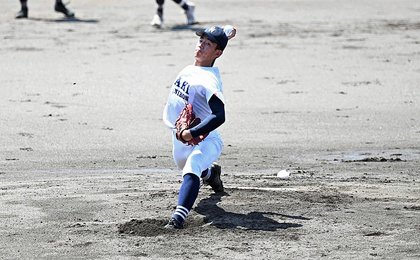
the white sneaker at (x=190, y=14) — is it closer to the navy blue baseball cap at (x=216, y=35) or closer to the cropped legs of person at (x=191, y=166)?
the cropped legs of person at (x=191, y=166)

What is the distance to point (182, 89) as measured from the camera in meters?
7.26

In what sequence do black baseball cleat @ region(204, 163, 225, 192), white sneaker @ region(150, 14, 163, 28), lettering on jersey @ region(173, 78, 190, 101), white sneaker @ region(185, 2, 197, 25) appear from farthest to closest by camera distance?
white sneaker @ region(185, 2, 197, 25) < white sneaker @ region(150, 14, 163, 28) < black baseball cleat @ region(204, 163, 225, 192) < lettering on jersey @ region(173, 78, 190, 101)

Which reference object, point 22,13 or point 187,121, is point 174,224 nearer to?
point 187,121

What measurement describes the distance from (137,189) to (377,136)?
3.32 metres

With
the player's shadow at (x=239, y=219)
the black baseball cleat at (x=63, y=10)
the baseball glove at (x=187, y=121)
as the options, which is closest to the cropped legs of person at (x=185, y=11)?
the black baseball cleat at (x=63, y=10)

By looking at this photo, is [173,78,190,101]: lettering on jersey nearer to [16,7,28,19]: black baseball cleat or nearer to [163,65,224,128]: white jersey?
[163,65,224,128]: white jersey

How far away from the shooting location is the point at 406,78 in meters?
13.4

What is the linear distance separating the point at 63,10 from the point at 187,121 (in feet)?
35.6

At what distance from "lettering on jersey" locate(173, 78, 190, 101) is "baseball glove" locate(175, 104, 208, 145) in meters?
0.07

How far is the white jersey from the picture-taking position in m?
7.11

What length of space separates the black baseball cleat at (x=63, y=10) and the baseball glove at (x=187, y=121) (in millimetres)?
10650

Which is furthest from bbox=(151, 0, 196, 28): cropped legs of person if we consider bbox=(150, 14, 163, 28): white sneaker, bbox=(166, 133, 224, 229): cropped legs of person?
bbox=(166, 133, 224, 229): cropped legs of person

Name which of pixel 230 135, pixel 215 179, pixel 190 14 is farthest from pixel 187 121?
pixel 190 14

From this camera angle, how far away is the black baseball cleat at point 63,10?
17.6m
